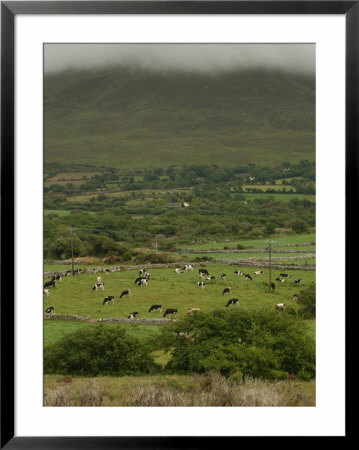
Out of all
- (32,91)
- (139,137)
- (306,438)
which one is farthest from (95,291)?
(306,438)

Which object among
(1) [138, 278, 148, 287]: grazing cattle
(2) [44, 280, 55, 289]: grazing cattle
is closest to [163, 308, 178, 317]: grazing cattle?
(1) [138, 278, 148, 287]: grazing cattle

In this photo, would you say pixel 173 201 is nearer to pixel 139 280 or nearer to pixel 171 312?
pixel 139 280

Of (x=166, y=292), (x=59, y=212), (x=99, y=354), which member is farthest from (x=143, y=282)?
(x=59, y=212)

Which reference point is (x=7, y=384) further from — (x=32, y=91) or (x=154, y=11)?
(x=154, y=11)

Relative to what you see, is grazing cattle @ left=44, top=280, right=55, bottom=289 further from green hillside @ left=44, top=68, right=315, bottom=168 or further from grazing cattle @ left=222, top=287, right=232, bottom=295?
grazing cattle @ left=222, top=287, right=232, bottom=295

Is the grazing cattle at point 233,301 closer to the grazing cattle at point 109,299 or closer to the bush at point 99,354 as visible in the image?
the bush at point 99,354

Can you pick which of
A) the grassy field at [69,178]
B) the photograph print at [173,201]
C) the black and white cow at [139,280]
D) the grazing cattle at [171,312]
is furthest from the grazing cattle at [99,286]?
the grassy field at [69,178]
